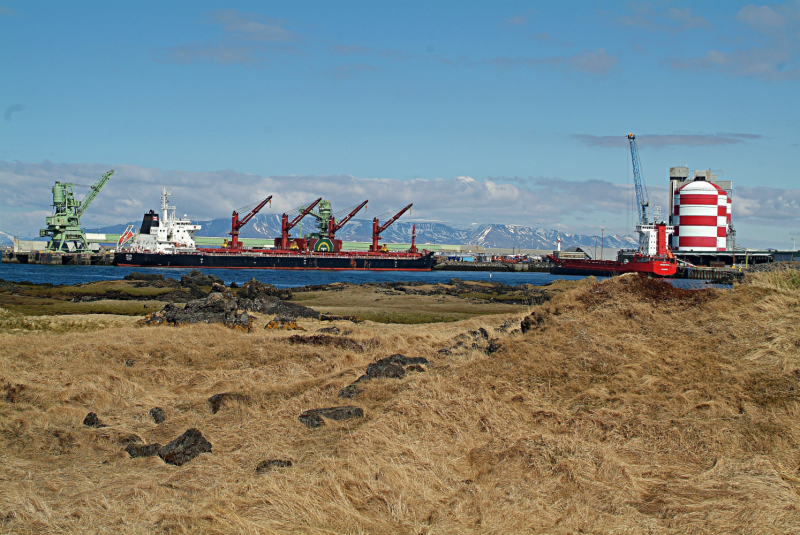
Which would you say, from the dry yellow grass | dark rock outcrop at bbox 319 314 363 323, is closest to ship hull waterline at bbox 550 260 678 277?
dark rock outcrop at bbox 319 314 363 323

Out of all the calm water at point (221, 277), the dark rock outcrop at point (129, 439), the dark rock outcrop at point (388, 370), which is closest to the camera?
the dark rock outcrop at point (129, 439)

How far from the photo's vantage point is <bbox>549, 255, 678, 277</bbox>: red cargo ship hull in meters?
84.6

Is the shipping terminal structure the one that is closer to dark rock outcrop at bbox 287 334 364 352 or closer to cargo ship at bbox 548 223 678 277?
cargo ship at bbox 548 223 678 277

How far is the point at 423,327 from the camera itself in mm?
21281

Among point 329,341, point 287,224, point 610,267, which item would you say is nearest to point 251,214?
point 287,224

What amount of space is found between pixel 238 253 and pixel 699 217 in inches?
2906

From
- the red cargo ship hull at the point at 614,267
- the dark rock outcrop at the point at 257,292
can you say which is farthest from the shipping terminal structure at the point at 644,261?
the dark rock outcrop at the point at 257,292

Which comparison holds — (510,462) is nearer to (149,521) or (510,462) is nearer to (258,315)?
(149,521)

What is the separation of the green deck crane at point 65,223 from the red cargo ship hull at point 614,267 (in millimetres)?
86143

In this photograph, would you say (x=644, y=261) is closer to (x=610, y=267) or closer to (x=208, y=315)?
(x=610, y=267)

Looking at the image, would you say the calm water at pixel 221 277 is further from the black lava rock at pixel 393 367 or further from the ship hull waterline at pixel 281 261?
the black lava rock at pixel 393 367

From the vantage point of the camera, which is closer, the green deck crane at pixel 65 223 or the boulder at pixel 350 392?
the boulder at pixel 350 392

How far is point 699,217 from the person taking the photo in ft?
311

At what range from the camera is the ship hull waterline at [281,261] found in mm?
100688
